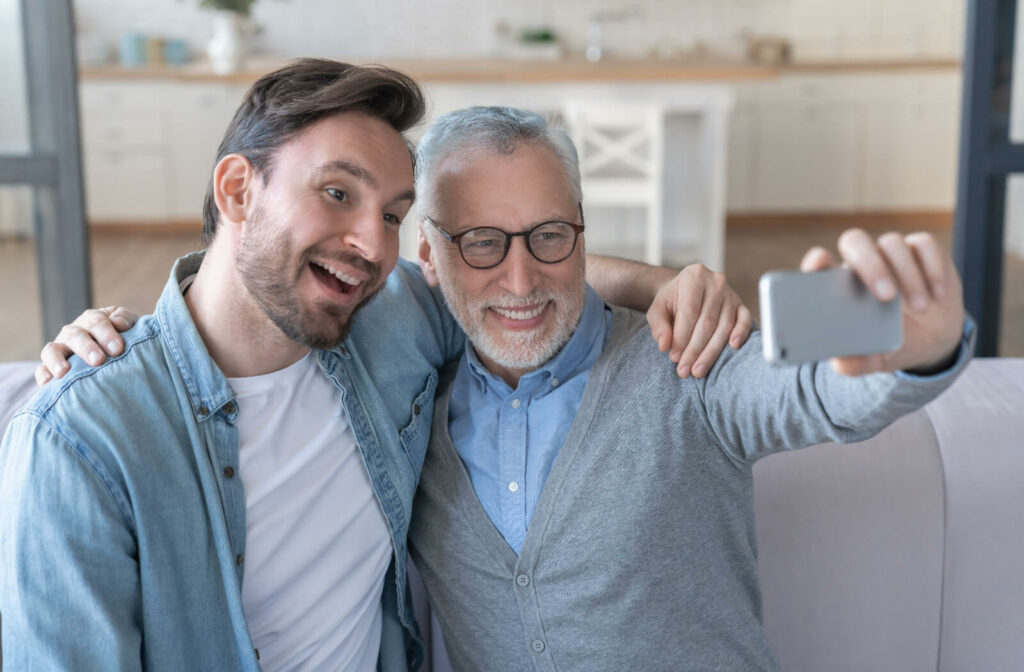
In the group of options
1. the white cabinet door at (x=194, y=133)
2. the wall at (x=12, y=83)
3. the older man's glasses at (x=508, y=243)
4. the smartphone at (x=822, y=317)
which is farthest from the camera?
the white cabinet door at (x=194, y=133)

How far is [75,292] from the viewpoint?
2951mm

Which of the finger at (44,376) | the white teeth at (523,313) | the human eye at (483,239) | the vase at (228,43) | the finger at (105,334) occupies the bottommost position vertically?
the finger at (44,376)

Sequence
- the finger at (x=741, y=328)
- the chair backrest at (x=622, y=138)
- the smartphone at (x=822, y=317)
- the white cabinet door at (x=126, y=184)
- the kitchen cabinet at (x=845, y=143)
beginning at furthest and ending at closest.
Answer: the kitchen cabinet at (x=845, y=143)
the white cabinet door at (x=126, y=184)
the chair backrest at (x=622, y=138)
the finger at (x=741, y=328)
the smartphone at (x=822, y=317)

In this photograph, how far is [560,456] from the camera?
1.36m

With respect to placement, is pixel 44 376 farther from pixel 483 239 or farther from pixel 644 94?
pixel 644 94

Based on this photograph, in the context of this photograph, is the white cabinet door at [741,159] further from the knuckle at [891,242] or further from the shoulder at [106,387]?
the knuckle at [891,242]

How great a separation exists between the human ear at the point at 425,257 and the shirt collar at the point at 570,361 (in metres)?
0.16

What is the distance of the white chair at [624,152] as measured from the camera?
4875mm

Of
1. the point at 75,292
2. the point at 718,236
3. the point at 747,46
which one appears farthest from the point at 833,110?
the point at 75,292

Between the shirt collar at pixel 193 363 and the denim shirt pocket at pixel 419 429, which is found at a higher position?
the shirt collar at pixel 193 363

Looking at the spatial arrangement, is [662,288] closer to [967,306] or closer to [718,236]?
[967,306]

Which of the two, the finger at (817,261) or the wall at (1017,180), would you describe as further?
the wall at (1017,180)

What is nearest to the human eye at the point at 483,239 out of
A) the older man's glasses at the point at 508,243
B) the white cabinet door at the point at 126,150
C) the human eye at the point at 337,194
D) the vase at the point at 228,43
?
the older man's glasses at the point at 508,243

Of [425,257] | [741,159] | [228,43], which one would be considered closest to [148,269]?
[228,43]
